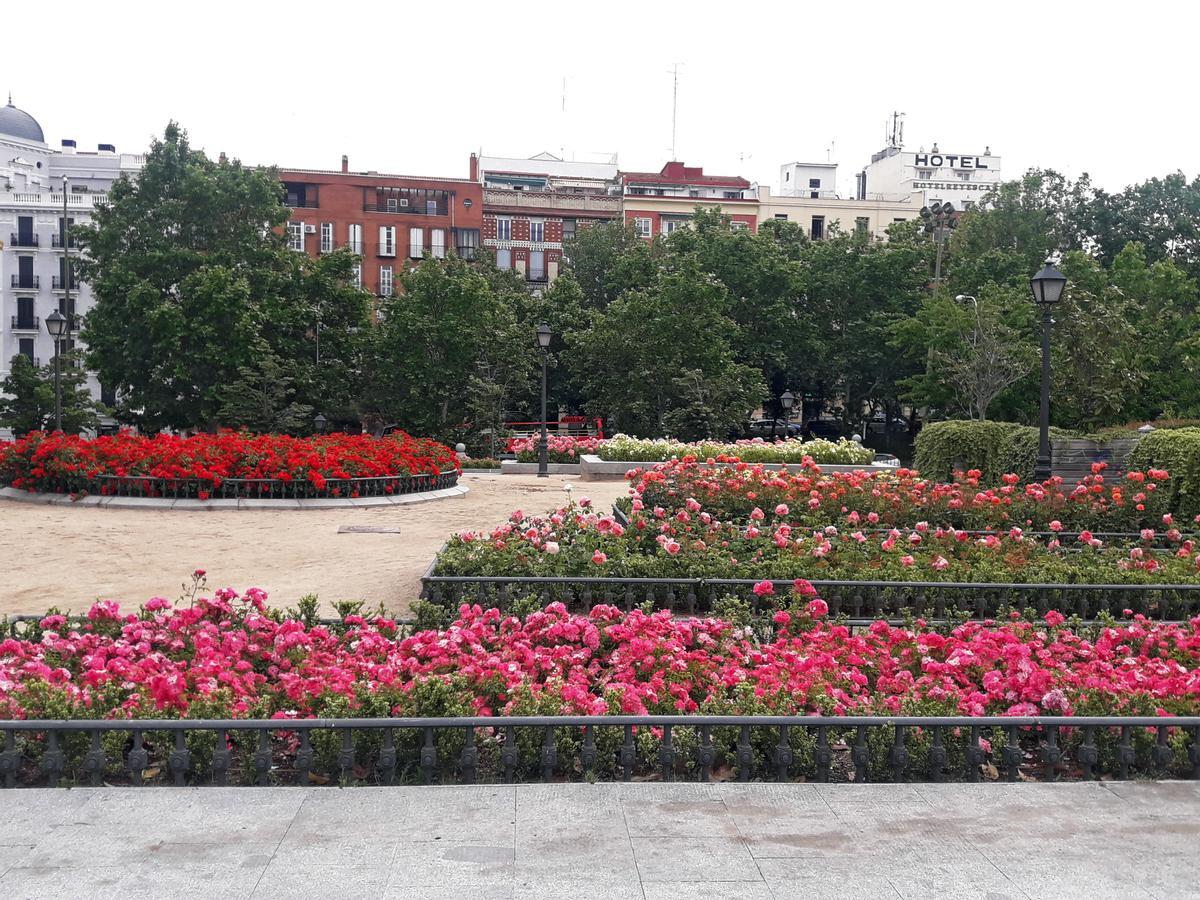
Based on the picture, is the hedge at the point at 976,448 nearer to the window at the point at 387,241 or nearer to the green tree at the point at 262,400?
the green tree at the point at 262,400

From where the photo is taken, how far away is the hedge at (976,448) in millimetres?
17625

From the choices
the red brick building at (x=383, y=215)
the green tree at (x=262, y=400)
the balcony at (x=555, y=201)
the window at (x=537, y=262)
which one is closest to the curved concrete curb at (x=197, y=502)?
the green tree at (x=262, y=400)

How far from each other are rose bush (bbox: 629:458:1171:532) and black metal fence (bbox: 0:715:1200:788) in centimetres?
A: 671

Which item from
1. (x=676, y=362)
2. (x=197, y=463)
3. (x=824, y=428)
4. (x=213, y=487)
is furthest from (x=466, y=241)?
(x=213, y=487)

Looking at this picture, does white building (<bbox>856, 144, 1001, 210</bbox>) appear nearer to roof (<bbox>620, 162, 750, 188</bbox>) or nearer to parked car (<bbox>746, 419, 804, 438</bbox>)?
roof (<bbox>620, 162, 750, 188</bbox>)

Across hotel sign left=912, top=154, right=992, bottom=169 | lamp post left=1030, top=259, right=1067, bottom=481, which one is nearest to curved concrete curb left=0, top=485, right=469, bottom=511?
lamp post left=1030, top=259, right=1067, bottom=481

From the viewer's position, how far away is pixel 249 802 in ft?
15.7

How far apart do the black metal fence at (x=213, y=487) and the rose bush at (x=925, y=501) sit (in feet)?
20.8

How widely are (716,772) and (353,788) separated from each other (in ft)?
5.74

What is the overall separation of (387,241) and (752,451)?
45.7m

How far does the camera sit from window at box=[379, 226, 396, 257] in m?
→ 66.3

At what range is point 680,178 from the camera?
75812 mm

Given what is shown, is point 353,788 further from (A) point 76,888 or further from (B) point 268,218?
Answer: (B) point 268,218

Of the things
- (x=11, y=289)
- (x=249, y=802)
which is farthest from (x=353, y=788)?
(x=11, y=289)
